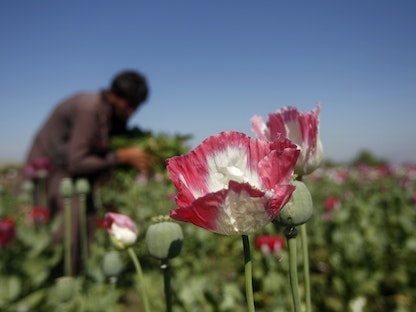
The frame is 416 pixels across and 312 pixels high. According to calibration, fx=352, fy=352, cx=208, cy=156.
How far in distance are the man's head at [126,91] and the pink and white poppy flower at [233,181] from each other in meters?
2.38

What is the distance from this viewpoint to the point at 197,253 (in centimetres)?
307

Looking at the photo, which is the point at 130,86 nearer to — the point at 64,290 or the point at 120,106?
the point at 120,106

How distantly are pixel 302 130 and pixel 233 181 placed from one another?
0.18 m

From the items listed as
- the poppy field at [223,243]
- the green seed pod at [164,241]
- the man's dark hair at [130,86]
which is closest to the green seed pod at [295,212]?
the poppy field at [223,243]

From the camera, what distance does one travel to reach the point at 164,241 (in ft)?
1.64

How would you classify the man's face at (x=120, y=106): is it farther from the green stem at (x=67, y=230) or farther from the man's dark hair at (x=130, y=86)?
the green stem at (x=67, y=230)

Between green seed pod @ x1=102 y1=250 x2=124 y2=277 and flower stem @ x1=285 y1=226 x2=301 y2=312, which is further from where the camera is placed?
green seed pod @ x1=102 y1=250 x2=124 y2=277

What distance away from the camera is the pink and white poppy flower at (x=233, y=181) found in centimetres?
34

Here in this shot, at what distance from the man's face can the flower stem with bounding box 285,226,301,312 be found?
2.46 meters

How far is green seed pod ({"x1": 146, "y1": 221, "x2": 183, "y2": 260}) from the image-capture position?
0.50 meters

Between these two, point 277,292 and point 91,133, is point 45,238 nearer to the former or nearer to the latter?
point 91,133

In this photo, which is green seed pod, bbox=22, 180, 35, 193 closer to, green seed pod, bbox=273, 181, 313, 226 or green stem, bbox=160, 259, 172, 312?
green stem, bbox=160, 259, 172, 312

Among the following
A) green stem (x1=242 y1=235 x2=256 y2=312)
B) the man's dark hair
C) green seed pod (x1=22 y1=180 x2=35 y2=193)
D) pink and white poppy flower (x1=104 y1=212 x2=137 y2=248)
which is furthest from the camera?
green seed pod (x1=22 y1=180 x2=35 y2=193)

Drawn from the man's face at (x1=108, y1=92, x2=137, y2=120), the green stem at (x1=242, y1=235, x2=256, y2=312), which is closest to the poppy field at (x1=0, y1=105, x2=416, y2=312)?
the green stem at (x1=242, y1=235, x2=256, y2=312)
